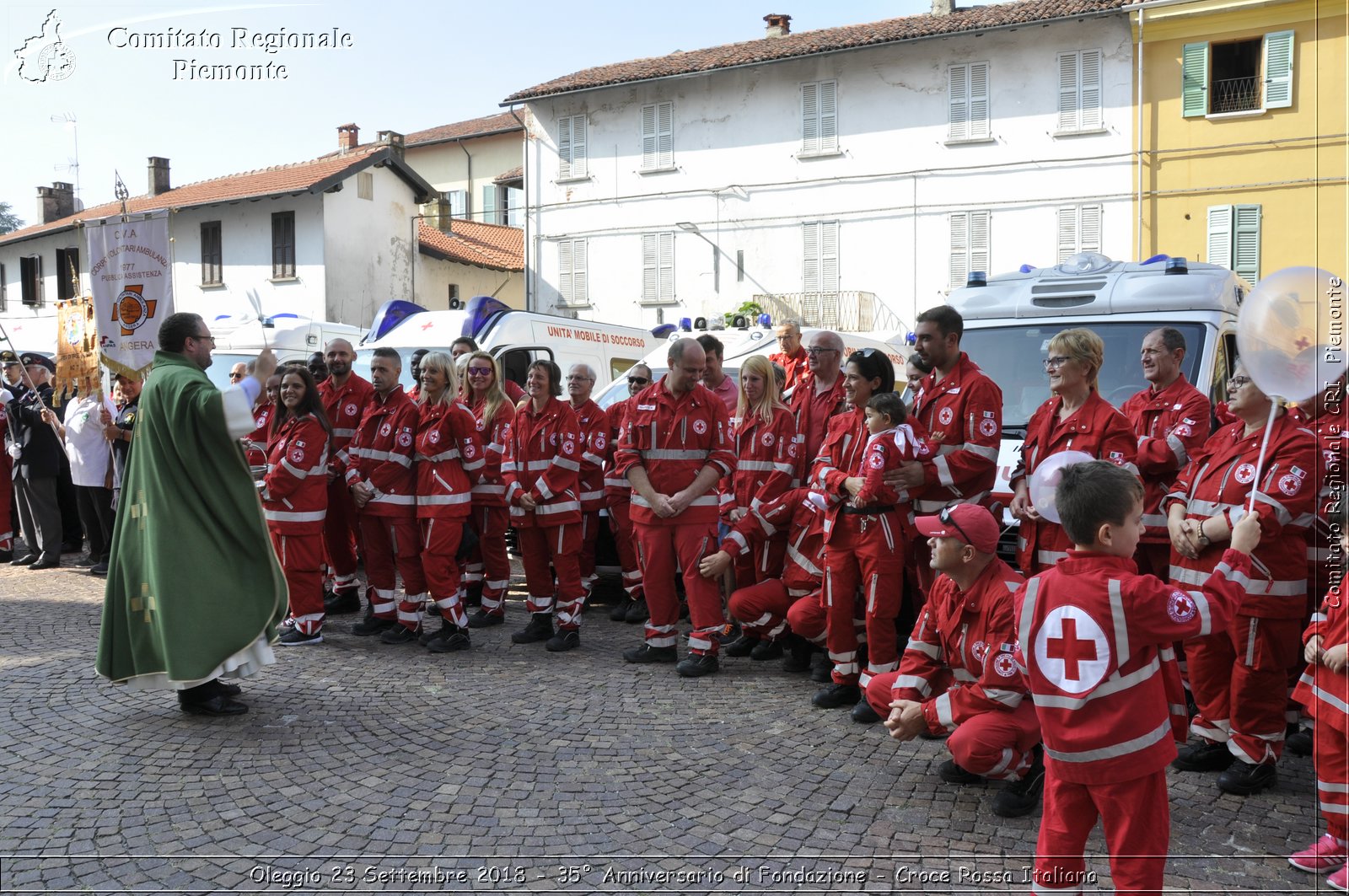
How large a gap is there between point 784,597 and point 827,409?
138cm

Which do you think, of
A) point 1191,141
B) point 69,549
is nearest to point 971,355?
point 69,549

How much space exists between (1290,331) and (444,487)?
5.48 m

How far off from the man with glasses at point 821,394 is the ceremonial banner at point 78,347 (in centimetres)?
754

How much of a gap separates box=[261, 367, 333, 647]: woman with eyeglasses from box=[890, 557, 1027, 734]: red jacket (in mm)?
4632

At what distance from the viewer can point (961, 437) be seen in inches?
239

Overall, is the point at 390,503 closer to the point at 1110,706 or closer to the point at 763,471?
the point at 763,471

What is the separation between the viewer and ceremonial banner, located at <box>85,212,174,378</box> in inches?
335

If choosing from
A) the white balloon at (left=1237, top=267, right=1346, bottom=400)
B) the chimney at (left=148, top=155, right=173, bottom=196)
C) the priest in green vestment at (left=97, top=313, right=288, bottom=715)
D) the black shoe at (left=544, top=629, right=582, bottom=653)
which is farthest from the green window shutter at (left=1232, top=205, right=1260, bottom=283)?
the chimney at (left=148, top=155, right=173, bottom=196)

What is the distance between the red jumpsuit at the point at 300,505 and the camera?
7.73 meters

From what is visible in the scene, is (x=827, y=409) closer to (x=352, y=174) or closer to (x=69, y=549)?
(x=69, y=549)

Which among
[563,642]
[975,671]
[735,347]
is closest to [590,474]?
[563,642]

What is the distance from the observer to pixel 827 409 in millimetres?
7570

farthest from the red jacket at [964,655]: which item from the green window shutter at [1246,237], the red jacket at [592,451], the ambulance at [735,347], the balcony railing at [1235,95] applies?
the balcony railing at [1235,95]

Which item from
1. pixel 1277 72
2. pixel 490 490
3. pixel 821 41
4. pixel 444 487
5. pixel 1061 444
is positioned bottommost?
pixel 490 490
